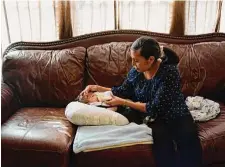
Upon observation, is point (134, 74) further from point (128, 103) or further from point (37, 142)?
point (37, 142)

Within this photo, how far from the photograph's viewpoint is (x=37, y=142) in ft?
5.85

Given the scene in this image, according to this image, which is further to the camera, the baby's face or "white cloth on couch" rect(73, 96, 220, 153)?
the baby's face

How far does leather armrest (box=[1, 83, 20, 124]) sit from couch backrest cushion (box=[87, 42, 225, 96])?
599mm

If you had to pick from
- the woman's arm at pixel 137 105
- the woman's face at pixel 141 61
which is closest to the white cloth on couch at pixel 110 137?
the woman's arm at pixel 137 105

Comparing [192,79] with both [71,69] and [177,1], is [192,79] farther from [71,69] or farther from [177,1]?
[71,69]

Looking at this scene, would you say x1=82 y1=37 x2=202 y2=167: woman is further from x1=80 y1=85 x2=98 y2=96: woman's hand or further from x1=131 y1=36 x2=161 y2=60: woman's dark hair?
x1=80 y1=85 x2=98 y2=96: woman's hand

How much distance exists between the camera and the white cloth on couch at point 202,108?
208cm

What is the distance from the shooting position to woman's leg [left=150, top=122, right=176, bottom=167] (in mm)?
1791

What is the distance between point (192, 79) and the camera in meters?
2.40

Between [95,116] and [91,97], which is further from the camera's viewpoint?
[91,97]

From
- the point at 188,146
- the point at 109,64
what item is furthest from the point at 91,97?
the point at 188,146

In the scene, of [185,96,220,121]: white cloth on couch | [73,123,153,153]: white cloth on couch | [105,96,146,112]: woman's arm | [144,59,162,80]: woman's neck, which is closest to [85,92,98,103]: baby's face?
[105,96,146,112]: woman's arm

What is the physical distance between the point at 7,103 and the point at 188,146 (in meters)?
1.30

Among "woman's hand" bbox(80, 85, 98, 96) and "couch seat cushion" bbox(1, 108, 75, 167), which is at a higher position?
"woman's hand" bbox(80, 85, 98, 96)
